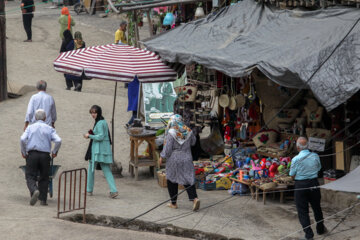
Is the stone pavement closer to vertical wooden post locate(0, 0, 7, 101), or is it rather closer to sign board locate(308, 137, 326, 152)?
vertical wooden post locate(0, 0, 7, 101)

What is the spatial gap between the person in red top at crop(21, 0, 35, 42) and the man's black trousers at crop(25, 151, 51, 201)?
1469 cm

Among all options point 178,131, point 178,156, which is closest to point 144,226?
point 178,156

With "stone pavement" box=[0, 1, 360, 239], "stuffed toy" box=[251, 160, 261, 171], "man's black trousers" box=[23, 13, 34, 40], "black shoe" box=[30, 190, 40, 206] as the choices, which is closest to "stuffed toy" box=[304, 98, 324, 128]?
"stuffed toy" box=[251, 160, 261, 171]

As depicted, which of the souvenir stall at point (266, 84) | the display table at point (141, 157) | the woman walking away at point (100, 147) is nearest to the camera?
the souvenir stall at point (266, 84)

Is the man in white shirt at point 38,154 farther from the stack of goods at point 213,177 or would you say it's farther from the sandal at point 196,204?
the stack of goods at point 213,177

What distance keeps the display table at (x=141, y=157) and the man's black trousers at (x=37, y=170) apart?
8.13 ft

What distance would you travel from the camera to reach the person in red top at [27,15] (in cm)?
2445

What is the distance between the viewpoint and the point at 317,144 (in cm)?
1155

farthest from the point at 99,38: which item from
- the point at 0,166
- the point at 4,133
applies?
the point at 0,166

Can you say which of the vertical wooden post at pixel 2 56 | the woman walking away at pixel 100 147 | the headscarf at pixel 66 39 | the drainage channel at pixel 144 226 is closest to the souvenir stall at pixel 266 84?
the woman walking away at pixel 100 147

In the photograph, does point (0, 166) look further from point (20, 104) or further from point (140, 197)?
point (20, 104)

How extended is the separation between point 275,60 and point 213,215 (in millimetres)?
2412

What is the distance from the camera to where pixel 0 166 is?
13133 mm

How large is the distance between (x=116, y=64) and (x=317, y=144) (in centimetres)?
367
